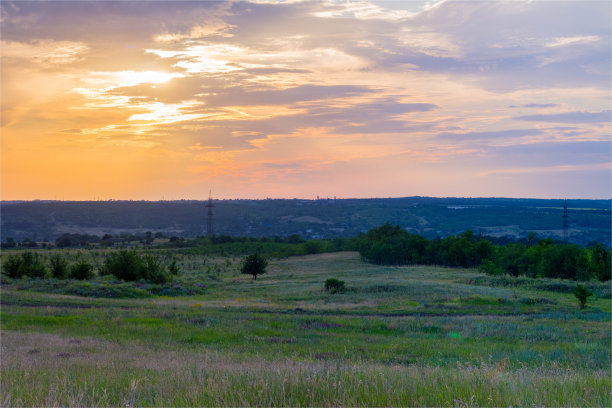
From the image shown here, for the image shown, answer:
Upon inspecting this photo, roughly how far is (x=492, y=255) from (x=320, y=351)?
7117 cm

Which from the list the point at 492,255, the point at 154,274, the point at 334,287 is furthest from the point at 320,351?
the point at 492,255

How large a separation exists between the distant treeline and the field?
50.8ft

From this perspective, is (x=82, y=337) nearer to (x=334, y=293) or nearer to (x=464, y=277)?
(x=334, y=293)

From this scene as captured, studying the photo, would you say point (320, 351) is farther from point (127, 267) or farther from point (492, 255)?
point (492, 255)

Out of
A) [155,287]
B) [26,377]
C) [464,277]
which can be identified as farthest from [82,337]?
[464,277]

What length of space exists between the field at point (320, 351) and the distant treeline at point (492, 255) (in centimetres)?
1550

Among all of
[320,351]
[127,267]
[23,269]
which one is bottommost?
[23,269]

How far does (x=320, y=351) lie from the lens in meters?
15.1

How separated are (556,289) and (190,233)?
155825 mm

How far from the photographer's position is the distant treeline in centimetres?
6625

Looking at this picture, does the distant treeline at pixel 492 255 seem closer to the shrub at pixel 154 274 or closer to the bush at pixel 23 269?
the shrub at pixel 154 274

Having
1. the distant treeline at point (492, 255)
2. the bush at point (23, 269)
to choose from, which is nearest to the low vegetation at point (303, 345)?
the bush at point (23, 269)

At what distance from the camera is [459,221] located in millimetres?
190625

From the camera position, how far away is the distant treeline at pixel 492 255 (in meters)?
66.2
